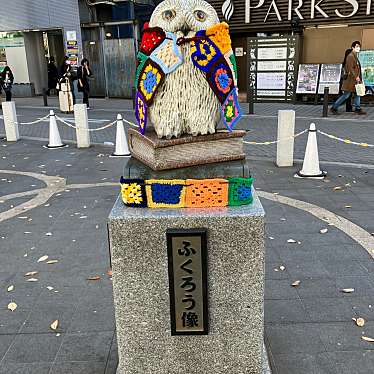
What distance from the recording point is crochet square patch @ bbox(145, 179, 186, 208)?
2.57 metres

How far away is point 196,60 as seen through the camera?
251 centimetres

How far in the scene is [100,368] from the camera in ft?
10.6

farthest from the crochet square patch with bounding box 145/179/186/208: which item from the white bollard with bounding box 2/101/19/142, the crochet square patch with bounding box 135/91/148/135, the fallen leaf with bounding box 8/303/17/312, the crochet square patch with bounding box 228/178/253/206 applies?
the white bollard with bounding box 2/101/19/142

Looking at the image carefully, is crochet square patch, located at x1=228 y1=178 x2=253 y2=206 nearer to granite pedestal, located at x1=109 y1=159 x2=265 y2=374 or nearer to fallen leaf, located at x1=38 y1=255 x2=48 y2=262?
granite pedestal, located at x1=109 y1=159 x2=265 y2=374

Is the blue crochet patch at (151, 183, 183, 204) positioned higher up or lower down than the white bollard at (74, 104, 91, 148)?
higher up

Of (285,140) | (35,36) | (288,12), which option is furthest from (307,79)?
(35,36)

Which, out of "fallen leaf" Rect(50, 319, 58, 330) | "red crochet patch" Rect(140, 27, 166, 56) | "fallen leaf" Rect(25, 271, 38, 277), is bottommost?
"fallen leaf" Rect(50, 319, 58, 330)

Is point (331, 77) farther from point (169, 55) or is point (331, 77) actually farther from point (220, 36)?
point (169, 55)

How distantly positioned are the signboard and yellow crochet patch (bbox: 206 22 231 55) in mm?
13952

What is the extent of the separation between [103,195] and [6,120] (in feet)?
20.3

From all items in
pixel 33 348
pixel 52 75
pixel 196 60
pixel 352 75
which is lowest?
pixel 33 348

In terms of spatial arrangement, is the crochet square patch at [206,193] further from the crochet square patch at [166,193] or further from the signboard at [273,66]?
the signboard at [273,66]

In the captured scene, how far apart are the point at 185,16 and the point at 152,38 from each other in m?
0.23

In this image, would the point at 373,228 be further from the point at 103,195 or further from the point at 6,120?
the point at 6,120
